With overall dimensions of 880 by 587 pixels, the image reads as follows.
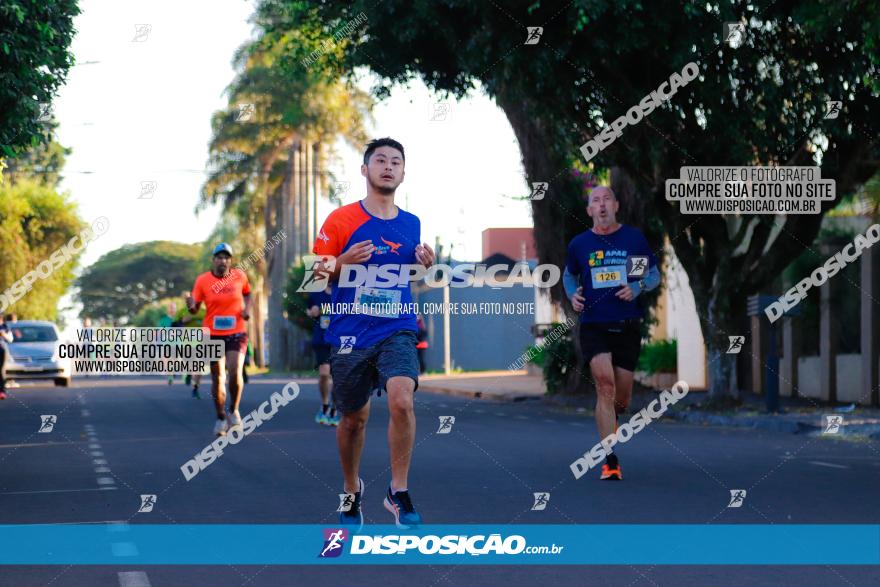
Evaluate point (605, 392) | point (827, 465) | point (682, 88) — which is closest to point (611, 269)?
point (605, 392)

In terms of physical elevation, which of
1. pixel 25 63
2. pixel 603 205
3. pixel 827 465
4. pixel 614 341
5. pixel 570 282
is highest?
pixel 25 63

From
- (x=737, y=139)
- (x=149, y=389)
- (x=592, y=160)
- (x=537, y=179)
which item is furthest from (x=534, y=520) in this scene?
(x=149, y=389)

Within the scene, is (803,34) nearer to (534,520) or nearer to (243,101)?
(534,520)

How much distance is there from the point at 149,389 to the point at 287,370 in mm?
26488

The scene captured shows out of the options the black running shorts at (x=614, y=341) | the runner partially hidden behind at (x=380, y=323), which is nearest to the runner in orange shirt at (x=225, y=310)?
the black running shorts at (x=614, y=341)

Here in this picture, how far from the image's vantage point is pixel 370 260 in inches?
300

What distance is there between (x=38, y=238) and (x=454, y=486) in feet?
179

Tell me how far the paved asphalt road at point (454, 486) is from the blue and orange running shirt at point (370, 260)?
1.29 meters

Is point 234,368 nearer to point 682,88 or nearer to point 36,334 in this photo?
point 682,88

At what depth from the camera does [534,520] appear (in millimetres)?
8461

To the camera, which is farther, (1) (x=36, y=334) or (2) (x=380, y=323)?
(1) (x=36, y=334)
